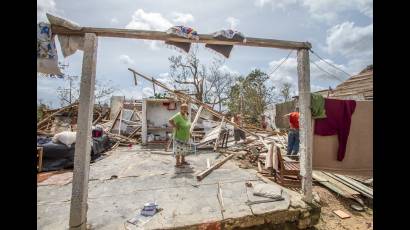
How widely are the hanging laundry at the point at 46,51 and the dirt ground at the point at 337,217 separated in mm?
6090

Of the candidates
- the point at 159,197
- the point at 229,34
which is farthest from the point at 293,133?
the point at 159,197

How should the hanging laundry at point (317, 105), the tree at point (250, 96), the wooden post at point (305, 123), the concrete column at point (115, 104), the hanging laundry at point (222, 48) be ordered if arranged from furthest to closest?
the tree at point (250, 96) → the concrete column at point (115, 104) → the hanging laundry at point (317, 105) → the wooden post at point (305, 123) → the hanging laundry at point (222, 48)

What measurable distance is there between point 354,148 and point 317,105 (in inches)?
74.9

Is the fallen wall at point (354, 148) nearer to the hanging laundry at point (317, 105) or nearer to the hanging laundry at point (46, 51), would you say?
the hanging laundry at point (317, 105)

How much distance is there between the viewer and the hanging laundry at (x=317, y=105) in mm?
4703

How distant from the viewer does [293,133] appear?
7.43 m

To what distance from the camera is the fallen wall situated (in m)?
5.26

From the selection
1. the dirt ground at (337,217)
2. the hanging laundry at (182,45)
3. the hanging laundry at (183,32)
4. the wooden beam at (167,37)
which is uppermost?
the hanging laundry at (183,32)

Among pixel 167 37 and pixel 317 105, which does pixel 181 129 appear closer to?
pixel 167 37

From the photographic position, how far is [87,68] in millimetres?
3707

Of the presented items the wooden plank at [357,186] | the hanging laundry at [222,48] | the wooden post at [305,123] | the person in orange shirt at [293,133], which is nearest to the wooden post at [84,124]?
the hanging laundry at [222,48]

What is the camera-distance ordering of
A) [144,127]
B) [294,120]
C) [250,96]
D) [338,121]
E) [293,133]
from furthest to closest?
[250,96] → [144,127] → [293,133] → [294,120] → [338,121]

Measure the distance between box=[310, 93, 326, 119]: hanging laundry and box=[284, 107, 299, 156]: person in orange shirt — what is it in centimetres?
233

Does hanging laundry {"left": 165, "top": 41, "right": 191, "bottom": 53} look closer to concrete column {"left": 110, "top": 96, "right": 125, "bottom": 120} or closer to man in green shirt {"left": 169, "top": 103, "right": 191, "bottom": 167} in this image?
man in green shirt {"left": 169, "top": 103, "right": 191, "bottom": 167}
